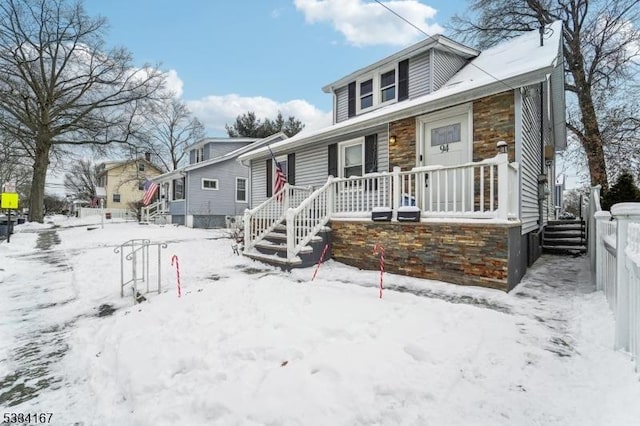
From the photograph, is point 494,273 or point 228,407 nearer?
point 228,407

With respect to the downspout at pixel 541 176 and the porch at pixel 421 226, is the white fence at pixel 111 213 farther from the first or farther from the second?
the downspout at pixel 541 176

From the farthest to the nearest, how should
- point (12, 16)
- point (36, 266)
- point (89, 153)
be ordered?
point (89, 153) → point (12, 16) → point (36, 266)

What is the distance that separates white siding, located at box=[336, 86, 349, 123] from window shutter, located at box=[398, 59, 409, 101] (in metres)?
2.10

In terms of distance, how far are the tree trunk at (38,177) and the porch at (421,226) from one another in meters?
19.2

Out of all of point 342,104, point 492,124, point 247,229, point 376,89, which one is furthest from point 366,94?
point 247,229

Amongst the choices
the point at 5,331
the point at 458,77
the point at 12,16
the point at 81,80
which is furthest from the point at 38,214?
the point at 458,77

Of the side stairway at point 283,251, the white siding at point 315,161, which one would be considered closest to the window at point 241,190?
the white siding at point 315,161

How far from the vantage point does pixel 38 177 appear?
1962 cm

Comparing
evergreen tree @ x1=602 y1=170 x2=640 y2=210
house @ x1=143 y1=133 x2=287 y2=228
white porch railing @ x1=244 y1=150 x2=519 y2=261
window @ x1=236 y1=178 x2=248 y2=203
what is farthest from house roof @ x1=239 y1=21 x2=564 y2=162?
window @ x1=236 y1=178 x2=248 y2=203

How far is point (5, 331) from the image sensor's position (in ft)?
13.1

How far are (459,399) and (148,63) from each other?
24.6 meters

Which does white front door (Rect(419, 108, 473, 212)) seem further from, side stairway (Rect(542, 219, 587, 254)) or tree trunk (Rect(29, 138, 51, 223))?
tree trunk (Rect(29, 138, 51, 223))

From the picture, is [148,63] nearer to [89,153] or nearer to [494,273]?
[89,153]

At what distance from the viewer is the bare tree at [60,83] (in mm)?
17406
